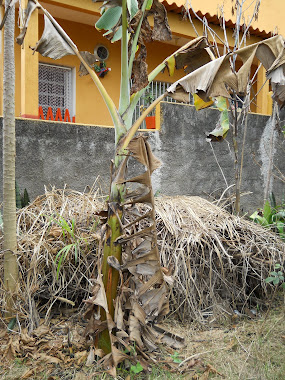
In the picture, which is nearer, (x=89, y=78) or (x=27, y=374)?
(x=27, y=374)

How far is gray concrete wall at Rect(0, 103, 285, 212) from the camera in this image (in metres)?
4.78

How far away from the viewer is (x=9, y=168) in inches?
124

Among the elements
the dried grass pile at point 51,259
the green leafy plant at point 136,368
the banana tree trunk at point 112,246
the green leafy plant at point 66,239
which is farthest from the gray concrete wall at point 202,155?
the green leafy plant at point 136,368

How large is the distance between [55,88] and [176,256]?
213 inches

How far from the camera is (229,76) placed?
111 inches

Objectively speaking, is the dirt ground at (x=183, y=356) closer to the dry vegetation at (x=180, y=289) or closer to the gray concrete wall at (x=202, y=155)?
the dry vegetation at (x=180, y=289)

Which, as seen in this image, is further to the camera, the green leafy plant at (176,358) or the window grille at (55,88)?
the window grille at (55,88)

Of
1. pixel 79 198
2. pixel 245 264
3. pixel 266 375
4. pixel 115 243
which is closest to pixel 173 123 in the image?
pixel 79 198

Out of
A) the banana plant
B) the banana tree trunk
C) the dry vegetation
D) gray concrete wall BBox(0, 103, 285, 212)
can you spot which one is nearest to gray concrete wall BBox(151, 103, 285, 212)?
gray concrete wall BBox(0, 103, 285, 212)

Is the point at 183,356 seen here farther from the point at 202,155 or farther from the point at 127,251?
the point at 202,155

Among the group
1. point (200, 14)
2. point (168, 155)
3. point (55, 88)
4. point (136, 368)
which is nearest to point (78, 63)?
point (55, 88)

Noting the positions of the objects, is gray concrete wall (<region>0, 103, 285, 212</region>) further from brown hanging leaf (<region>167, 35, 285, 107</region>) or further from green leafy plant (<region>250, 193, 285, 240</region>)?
brown hanging leaf (<region>167, 35, 285, 107</region>)

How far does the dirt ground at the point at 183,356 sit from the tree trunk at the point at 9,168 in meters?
0.41

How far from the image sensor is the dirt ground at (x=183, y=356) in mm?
2668
